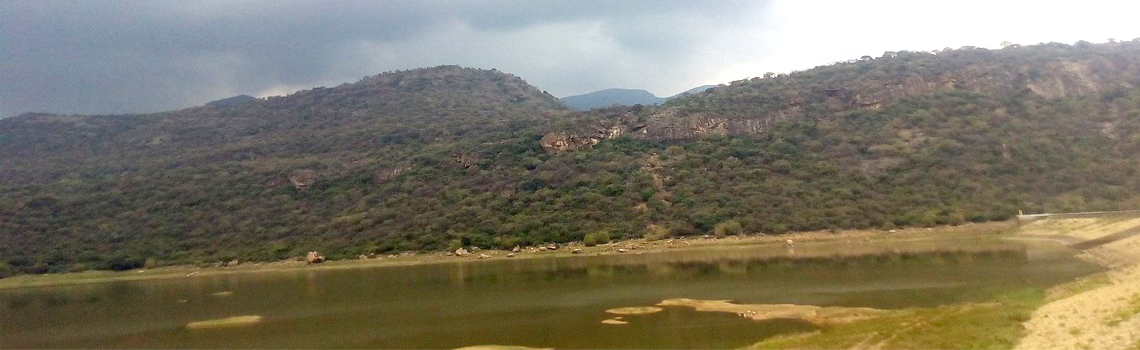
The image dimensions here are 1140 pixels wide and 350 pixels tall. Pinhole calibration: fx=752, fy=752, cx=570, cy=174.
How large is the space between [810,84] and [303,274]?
75.2m

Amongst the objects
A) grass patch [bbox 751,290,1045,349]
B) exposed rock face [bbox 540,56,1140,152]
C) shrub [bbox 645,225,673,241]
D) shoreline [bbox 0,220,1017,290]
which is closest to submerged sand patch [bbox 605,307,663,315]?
grass patch [bbox 751,290,1045,349]

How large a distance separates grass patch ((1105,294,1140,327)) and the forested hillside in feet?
155

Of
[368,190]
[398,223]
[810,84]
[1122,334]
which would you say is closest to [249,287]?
[398,223]

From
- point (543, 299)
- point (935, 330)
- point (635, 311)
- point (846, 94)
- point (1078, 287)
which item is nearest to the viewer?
point (935, 330)

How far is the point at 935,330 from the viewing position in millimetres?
→ 19984

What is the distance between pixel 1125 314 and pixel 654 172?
71.0m

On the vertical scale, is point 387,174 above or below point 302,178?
below

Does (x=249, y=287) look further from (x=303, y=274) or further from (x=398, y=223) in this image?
(x=398, y=223)

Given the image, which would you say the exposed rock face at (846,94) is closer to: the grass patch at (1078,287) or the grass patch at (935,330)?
the grass patch at (1078,287)

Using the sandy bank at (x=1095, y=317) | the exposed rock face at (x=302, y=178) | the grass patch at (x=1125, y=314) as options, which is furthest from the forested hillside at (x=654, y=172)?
the grass patch at (x=1125, y=314)

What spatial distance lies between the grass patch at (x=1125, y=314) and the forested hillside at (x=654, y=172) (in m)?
47.2

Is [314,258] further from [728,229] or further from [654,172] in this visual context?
[728,229]

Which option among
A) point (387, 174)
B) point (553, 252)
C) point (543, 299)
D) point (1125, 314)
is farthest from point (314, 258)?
point (1125, 314)

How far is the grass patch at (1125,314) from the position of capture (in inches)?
681
